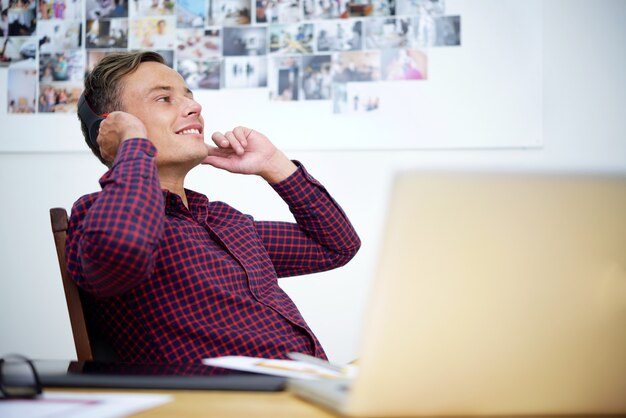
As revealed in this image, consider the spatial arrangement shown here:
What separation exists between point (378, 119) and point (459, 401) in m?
1.77

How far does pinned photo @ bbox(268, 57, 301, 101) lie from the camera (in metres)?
2.26

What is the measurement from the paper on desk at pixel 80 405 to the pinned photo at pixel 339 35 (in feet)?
5.89

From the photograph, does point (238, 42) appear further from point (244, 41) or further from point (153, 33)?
point (153, 33)

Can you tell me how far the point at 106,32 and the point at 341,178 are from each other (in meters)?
0.98

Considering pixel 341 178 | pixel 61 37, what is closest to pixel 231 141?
pixel 341 178

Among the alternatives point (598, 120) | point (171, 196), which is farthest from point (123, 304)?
point (598, 120)

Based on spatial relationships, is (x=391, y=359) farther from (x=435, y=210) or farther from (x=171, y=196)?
(x=171, y=196)

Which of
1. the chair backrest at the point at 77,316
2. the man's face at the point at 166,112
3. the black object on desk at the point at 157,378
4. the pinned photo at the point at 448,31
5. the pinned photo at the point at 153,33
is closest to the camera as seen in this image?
the black object on desk at the point at 157,378

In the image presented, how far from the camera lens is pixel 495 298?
50 cm

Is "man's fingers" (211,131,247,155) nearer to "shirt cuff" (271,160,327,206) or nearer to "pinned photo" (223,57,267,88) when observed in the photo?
"shirt cuff" (271,160,327,206)

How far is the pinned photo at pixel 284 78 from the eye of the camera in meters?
2.26

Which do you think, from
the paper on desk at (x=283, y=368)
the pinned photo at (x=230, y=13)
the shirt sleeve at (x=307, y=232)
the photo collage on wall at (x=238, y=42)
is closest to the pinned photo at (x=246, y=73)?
the photo collage on wall at (x=238, y=42)

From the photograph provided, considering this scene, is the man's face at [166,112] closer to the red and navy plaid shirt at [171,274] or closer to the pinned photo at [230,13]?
the red and navy plaid shirt at [171,274]

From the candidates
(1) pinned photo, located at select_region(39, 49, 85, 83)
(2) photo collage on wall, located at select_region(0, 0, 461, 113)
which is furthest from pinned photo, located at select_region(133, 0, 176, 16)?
(1) pinned photo, located at select_region(39, 49, 85, 83)
